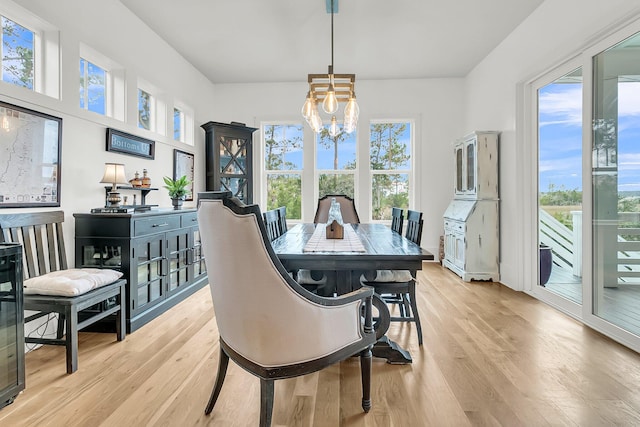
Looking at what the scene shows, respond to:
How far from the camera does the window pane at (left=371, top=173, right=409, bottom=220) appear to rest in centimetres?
564

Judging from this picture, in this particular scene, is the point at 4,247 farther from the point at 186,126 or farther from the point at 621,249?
the point at 621,249

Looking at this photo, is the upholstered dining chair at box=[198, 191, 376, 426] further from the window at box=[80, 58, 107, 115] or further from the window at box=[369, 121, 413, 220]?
the window at box=[369, 121, 413, 220]

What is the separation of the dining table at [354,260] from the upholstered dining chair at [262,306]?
1.16ft

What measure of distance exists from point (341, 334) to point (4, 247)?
1713 mm

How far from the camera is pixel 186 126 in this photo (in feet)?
16.0

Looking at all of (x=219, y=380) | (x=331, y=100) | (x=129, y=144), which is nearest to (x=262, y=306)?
(x=219, y=380)

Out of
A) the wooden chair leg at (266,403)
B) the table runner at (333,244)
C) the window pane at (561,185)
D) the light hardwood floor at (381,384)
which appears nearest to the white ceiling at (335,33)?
the window pane at (561,185)

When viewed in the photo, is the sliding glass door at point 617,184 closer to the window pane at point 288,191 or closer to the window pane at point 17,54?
the window pane at point 288,191

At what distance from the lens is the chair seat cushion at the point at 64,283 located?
6.81 ft

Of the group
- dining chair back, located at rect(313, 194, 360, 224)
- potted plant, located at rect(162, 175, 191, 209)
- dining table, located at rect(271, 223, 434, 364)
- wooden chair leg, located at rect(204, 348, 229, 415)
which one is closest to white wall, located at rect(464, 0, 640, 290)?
dining chair back, located at rect(313, 194, 360, 224)

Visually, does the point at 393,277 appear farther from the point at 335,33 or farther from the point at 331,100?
the point at 335,33

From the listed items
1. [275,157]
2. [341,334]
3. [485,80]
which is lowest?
[341,334]

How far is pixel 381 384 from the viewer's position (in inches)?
75.3

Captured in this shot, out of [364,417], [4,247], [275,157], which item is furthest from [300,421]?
[275,157]
